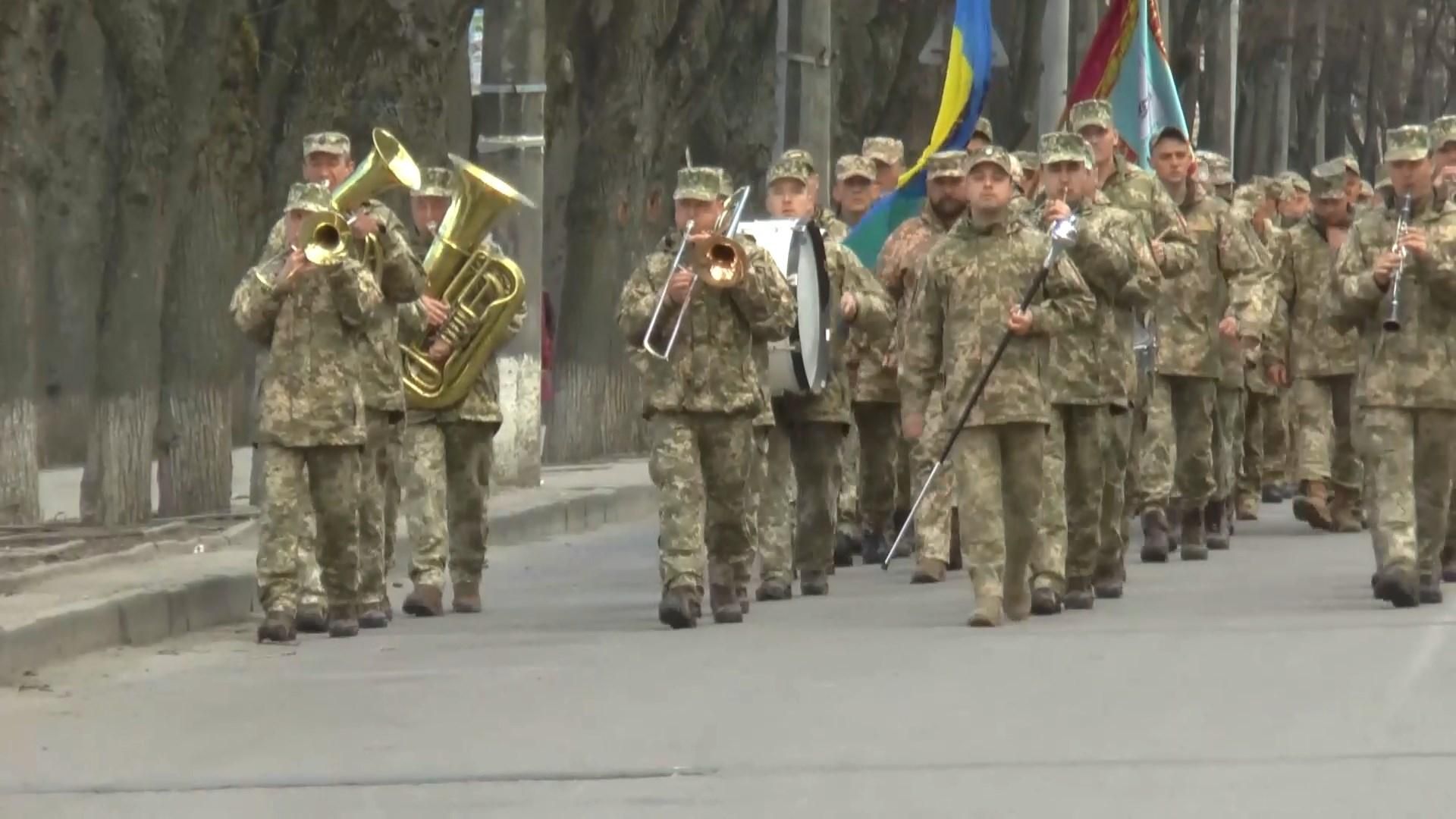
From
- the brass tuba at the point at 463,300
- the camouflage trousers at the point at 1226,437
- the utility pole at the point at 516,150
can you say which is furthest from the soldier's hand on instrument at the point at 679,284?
the utility pole at the point at 516,150

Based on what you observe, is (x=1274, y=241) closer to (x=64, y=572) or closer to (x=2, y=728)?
(x=64, y=572)

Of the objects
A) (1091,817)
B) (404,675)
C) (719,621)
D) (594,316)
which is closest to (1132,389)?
(719,621)

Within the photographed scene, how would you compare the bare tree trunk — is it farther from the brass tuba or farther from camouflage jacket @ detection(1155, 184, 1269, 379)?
camouflage jacket @ detection(1155, 184, 1269, 379)

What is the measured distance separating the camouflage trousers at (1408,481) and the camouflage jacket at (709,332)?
2.35 m

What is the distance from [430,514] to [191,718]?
3.93 metres

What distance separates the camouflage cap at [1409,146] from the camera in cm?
1413

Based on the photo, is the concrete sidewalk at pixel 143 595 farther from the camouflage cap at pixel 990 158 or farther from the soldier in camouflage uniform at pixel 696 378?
the camouflage cap at pixel 990 158

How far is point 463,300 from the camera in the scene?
1555cm

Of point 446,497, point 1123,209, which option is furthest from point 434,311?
point 1123,209

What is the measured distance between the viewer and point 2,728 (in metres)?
11.4

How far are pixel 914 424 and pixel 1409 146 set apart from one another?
2.25 meters

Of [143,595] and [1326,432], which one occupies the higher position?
[1326,432]

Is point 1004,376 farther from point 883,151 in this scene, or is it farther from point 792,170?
point 883,151

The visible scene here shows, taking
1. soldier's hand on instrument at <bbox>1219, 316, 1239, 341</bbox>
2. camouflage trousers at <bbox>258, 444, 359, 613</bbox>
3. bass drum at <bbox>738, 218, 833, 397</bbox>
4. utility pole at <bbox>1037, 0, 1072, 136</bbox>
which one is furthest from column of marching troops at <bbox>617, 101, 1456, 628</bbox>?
utility pole at <bbox>1037, 0, 1072, 136</bbox>
